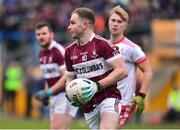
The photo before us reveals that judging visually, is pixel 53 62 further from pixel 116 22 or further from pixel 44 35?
pixel 116 22

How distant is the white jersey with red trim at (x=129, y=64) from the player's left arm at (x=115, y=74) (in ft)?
3.84

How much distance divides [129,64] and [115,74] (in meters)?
1.41

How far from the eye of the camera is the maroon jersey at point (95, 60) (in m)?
9.68

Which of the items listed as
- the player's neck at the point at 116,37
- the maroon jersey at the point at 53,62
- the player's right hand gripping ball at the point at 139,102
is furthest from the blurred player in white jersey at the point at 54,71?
the player's right hand gripping ball at the point at 139,102

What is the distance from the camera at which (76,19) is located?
31.7ft

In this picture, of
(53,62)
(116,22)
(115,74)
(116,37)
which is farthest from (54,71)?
(115,74)

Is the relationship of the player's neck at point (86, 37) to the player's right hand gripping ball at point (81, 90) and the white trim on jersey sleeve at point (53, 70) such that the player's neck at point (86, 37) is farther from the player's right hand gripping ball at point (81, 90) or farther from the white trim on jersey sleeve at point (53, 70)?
the white trim on jersey sleeve at point (53, 70)

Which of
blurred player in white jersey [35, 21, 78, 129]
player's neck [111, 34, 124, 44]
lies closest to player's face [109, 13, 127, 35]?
player's neck [111, 34, 124, 44]

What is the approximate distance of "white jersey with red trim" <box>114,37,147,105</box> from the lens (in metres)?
10.8

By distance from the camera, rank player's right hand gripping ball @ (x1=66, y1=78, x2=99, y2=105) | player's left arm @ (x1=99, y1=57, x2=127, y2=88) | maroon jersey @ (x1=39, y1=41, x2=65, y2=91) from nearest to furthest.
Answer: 1. player's right hand gripping ball @ (x1=66, y1=78, x2=99, y2=105)
2. player's left arm @ (x1=99, y1=57, x2=127, y2=88)
3. maroon jersey @ (x1=39, y1=41, x2=65, y2=91)

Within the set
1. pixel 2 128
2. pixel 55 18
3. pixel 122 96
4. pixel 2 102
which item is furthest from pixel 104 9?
pixel 122 96

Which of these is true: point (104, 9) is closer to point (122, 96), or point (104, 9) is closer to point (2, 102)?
point (2, 102)

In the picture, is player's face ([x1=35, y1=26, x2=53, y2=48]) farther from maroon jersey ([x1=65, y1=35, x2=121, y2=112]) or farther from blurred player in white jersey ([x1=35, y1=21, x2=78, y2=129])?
maroon jersey ([x1=65, y1=35, x2=121, y2=112])

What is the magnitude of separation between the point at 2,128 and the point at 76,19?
10.9m
